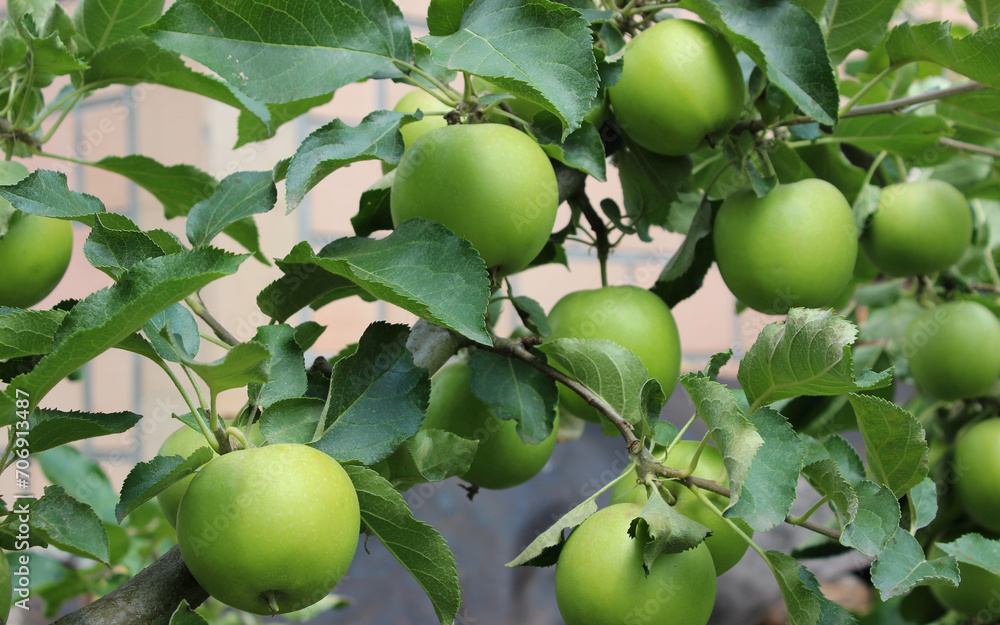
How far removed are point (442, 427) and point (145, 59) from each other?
30 cm

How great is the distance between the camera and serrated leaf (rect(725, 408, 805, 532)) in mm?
325

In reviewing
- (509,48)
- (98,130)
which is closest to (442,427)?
(509,48)

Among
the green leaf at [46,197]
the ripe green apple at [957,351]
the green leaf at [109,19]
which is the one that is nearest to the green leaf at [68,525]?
the green leaf at [46,197]

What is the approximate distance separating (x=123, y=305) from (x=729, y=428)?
244mm

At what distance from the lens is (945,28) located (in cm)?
47

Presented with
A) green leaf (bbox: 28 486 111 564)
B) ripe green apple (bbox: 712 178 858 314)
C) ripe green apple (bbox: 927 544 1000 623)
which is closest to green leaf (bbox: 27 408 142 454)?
green leaf (bbox: 28 486 111 564)

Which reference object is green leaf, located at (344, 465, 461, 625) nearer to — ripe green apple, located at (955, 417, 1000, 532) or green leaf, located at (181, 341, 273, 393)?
green leaf, located at (181, 341, 273, 393)

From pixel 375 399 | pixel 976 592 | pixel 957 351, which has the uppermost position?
pixel 375 399

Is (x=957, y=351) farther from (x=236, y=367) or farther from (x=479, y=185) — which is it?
(x=236, y=367)

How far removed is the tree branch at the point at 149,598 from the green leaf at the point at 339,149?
17 cm

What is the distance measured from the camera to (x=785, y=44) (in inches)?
17.7

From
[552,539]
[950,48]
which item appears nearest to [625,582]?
[552,539]

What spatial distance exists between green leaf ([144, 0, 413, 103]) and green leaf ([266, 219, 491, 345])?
0.08 m

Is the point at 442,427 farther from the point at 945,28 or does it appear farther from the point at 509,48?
the point at 945,28
